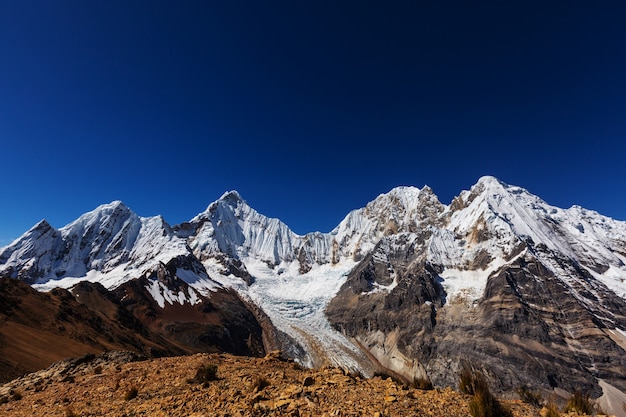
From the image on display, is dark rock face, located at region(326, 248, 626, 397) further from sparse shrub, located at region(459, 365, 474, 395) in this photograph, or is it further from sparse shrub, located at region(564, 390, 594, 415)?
sparse shrub, located at region(459, 365, 474, 395)

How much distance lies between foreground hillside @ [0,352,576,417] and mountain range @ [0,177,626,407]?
85.5ft

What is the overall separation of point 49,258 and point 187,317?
359ft

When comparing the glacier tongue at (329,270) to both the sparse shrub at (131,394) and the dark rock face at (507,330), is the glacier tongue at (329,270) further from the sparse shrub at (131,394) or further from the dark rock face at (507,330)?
the sparse shrub at (131,394)

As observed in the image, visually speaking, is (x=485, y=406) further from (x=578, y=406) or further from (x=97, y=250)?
(x=97, y=250)

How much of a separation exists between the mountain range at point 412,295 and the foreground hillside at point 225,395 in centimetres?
2606

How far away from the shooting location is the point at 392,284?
14462 centimetres

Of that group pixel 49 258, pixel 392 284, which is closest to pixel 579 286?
pixel 392 284

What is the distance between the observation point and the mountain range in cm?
8112

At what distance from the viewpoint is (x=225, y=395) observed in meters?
9.26

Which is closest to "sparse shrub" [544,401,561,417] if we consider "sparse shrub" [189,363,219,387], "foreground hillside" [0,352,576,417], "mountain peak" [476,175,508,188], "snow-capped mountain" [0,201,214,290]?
"foreground hillside" [0,352,576,417]

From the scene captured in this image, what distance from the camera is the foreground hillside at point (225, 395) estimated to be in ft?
26.7

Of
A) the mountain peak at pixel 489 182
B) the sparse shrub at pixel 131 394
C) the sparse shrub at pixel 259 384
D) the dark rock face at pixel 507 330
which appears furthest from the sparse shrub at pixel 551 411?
the mountain peak at pixel 489 182

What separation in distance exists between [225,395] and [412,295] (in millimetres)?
116966

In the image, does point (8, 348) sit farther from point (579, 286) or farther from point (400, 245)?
point (400, 245)
